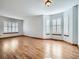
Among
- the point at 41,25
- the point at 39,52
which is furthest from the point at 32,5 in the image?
the point at 41,25

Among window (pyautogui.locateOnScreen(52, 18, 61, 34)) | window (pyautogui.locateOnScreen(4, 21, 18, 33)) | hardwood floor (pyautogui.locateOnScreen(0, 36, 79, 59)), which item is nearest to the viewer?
hardwood floor (pyautogui.locateOnScreen(0, 36, 79, 59))

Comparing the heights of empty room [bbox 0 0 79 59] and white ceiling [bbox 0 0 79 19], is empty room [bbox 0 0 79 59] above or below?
below

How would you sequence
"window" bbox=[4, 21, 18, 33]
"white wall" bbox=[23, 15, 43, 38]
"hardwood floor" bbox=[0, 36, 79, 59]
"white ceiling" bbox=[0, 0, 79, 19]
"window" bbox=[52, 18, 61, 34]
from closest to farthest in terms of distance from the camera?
"hardwood floor" bbox=[0, 36, 79, 59]
"white ceiling" bbox=[0, 0, 79, 19]
"window" bbox=[52, 18, 61, 34]
"white wall" bbox=[23, 15, 43, 38]
"window" bbox=[4, 21, 18, 33]

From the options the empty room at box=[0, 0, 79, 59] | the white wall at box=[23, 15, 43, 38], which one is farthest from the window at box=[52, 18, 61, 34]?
the white wall at box=[23, 15, 43, 38]

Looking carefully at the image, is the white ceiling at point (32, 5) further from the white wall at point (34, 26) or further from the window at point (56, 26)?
A: the white wall at point (34, 26)

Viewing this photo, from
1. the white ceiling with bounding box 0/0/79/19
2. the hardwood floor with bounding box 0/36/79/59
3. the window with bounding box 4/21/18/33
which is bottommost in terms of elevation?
the hardwood floor with bounding box 0/36/79/59

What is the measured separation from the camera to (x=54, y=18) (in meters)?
9.92

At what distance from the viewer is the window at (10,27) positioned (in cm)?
1237

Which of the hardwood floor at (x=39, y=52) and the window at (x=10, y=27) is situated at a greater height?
the window at (x=10, y=27)

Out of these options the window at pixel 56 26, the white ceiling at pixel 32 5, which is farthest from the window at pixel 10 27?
the window at pixel 56 26

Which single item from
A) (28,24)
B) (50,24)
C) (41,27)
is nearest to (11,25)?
(28,24)

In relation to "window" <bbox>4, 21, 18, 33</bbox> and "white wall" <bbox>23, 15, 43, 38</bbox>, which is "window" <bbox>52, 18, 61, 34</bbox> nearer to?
"white wall" <bbox>23, 15, 43, 38</bbox>

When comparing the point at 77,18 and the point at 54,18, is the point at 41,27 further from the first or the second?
the point at 77,18

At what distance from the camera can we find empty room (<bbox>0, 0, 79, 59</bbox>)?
6.27 metres
